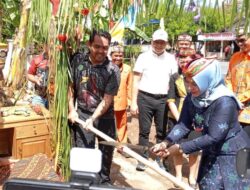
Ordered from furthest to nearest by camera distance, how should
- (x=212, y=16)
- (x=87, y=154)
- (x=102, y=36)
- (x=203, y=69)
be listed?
(x=102, y=36)
(x=203, y=69)
(x=212, y=16)
(x=87, y=154)

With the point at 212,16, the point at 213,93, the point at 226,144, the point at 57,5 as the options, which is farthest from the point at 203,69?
the point at 57,5

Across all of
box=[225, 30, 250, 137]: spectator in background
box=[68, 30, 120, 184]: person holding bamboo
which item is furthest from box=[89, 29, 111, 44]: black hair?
box=[225, 30, 250, 137]: spectator in background

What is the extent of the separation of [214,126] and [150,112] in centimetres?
215

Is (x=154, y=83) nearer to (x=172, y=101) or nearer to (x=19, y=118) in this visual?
(x=172, y=101)

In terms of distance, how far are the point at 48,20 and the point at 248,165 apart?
1543mm

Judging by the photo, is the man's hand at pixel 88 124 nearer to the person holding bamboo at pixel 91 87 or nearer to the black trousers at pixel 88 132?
the person holding bamboo at pixel 91 87

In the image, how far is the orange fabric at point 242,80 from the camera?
3.71 metres

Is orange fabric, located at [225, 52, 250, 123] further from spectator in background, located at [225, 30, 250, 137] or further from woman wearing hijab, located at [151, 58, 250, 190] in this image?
woman wearing hijab, located at [151, 58, 250, 190]

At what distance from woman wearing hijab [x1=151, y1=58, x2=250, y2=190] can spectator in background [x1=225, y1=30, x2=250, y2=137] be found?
122 cm

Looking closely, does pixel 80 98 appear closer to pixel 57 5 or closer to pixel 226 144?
pixel 57 5

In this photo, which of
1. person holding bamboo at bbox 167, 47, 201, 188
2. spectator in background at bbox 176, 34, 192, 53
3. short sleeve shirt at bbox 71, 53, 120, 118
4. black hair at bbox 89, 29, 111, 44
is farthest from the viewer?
person holding bamboo at bbox 167, 47, 201, 188

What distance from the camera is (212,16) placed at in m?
1.67

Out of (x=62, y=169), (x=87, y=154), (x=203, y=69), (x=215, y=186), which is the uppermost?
(x=203, y=69)

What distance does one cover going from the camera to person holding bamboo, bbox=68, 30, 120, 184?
3320 millimetres
